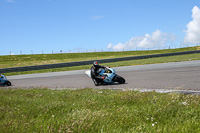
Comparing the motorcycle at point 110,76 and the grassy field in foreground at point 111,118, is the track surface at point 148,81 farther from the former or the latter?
the grassy field in foreground at point 111,118

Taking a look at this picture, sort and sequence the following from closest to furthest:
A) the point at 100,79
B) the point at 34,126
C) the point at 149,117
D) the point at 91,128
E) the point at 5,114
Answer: the point at 91,128, the point at 34,126, the point at 149,117, the point at 5,114, the point at 100,79

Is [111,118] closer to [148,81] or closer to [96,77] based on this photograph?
[96,77]

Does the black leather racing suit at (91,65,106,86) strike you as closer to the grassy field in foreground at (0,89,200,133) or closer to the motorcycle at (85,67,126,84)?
the motorcycle at (85,67,126,84)

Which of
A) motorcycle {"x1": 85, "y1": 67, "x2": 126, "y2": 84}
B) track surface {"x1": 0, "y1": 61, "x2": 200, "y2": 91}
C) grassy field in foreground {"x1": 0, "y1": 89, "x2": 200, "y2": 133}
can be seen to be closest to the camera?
grassy field in foreground {"x1": 0, "y1": 89, "x2": 200, "y2": 133}

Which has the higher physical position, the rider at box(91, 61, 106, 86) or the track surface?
the rider at box(91, 61, 106, 86)

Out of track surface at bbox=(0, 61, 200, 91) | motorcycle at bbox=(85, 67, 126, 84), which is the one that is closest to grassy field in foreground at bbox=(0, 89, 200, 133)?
track surface at bbox=(0, 61, 200, 91)

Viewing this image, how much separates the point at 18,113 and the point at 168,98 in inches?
177

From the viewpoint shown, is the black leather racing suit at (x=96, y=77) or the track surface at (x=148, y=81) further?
the black leather racing suit at (x=96, y=77)

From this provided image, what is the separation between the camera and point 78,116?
540cm

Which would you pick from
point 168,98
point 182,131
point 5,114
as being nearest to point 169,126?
point 182,131

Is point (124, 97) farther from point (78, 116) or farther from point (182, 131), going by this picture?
point (182, 131)

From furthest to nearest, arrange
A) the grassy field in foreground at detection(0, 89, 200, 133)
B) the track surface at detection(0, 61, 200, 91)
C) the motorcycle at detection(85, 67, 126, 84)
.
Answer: the motorcycle at detection(85, 67, 126, 84), the track surface at detection(0, 61, 200, 91), the grassy field in foreground at detection(0, 89, 200, 133)

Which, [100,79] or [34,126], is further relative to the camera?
[100,79]

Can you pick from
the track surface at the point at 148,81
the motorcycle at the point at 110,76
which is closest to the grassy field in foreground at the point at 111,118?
the track surface at the point at 148,81
